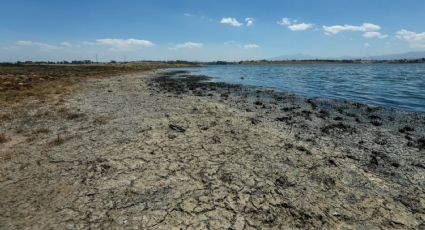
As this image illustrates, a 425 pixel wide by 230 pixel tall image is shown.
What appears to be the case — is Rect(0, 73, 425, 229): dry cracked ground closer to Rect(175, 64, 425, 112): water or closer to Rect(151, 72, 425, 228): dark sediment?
Rect(151, 72, 425, 228): dark sediment

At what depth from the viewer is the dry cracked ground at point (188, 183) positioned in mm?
7551

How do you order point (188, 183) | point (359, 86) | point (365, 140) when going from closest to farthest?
point (188, 183), point (365, 140), point (359, 86)

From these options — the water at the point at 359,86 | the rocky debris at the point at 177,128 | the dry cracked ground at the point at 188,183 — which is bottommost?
the dry cracked ground at the point at 188,183

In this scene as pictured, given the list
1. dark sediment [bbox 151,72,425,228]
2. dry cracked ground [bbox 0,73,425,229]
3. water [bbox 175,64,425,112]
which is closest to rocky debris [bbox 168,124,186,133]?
dry cracked ground [bbox 0,73,425,229]

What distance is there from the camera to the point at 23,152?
489 inches

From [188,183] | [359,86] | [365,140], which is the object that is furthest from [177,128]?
[359,86]

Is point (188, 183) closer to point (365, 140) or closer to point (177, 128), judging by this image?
point (177, 128)

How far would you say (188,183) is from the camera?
955cm

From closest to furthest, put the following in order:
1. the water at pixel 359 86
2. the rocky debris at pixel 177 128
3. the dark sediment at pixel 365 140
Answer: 1. the dark sediment at pixel 365 140
2. the rocky debris at pixel 177 128
3. the water at pixel 359 86

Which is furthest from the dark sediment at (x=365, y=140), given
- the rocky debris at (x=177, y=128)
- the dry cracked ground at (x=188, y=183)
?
Result: the rocky debris at (x=177, y=128)

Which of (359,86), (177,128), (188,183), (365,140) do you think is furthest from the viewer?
(359,86)

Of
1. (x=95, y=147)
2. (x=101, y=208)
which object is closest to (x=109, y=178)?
(x=101, y=208)

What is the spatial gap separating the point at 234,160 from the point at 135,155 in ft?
13.7

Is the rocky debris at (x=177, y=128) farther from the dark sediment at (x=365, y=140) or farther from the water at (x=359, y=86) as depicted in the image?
the water at (x=359, y=86)
